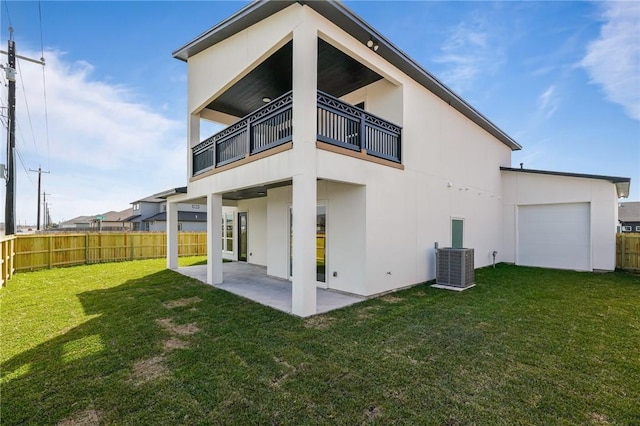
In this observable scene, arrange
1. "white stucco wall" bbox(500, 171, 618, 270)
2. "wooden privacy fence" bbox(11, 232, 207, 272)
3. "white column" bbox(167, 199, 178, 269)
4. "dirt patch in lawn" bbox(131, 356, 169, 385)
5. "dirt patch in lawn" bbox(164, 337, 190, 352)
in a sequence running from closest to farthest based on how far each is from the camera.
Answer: "dirt patch in lawn" bbox(131, 356, 169, 385)
"dirt patch in lawn" bbox(164, 337, 190, 352)
"white stucco wall" bbox(500, 171, 618, 270)
"wooden privacy fence" bbox(11, 232, 207, 272)
"white column" bbox(167, 199, 178, 269)

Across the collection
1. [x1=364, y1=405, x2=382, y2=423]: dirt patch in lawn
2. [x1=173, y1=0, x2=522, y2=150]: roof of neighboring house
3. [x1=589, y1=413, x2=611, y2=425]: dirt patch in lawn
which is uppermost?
[x1=173, y1=0, x2=522, y2=150]: roof of neighboring house

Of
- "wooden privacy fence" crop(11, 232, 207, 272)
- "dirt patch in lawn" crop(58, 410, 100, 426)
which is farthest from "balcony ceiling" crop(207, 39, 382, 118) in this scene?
"wooden privacy fence" crop(11, 232, 207, 272)

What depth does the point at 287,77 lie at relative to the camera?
27.2 ft

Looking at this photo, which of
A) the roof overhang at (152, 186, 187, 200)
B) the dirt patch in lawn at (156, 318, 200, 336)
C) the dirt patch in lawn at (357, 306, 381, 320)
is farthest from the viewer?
the roof overhang at (152, 186, 187, 200)

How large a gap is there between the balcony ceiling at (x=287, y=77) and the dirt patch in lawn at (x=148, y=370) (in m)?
6.57

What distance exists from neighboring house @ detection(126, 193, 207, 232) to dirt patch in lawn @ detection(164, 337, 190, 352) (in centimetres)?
2716

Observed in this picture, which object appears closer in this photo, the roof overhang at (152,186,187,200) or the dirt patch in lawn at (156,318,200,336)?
the dirt patch in lawn at (156,318,200,336)

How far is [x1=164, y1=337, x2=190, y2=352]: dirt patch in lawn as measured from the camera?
418 centimetres

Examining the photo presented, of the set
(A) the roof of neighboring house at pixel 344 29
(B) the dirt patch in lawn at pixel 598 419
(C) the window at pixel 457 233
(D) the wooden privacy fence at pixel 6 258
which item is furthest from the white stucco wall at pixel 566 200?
(D) the wooden privacy fence at pixel 6 258

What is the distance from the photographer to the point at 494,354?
12.8ft

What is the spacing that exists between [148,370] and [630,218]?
143ft

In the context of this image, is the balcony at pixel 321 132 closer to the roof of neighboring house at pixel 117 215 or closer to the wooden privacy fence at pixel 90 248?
the wooden privacy fence at pixel 90 248

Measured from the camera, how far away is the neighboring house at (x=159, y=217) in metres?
30.0

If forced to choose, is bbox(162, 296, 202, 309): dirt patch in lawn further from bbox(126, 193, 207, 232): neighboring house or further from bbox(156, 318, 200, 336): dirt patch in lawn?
bbox(126, 193, 207, 232): neighboring house
